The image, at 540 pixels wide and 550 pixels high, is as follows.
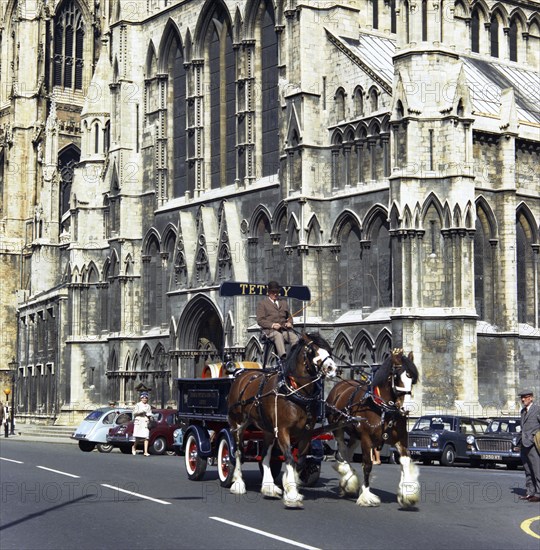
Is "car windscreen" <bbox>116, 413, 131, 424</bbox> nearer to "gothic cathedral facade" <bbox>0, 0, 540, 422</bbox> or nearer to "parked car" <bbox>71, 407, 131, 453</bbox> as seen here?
"parked car" <bbox>71, 407, 131, 453</bbox>

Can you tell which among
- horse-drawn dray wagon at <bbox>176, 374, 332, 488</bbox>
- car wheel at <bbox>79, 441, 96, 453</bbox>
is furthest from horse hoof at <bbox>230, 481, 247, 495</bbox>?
car wheel at <bbox>79, 441, 96, 453</bbox>

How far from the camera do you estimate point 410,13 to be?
39.2m

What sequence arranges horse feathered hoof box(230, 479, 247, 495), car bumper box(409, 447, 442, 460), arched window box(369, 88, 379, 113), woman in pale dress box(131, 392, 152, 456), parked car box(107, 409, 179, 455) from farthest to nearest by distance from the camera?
arched window box(369, 88, 379, 113) < parked car box(107, 409, 179, 455) < woman in pale dress box(131, 392, 152, 456) < car bumper box(409, 447, 442, 460) < horse feathered hoof box(230, 479, 247, 495)

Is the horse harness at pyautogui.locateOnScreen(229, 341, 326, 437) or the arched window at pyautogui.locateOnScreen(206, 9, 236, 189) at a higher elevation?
the arched window at pyautogui.locateOnScreen(206, 9, 236, 189)

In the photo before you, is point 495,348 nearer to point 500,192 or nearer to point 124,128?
point 500,192

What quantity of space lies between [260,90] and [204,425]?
27.9 metres

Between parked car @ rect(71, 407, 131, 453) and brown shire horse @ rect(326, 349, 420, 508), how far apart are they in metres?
20.6

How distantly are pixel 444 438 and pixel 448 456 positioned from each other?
0.49 meters

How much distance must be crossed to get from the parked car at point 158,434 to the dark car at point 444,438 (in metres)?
7.86

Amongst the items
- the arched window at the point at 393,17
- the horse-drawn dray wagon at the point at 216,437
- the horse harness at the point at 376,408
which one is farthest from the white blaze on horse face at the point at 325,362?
the arched window at the point at 393,17

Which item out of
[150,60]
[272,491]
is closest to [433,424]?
[272,491]

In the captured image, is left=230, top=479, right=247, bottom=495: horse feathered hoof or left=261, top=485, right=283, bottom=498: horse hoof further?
left=230, top=479, right=247, bottom=495: horse feathered hoof

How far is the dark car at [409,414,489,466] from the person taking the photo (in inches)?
1209

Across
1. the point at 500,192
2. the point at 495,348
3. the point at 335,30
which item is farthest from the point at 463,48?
the point at 495,348
